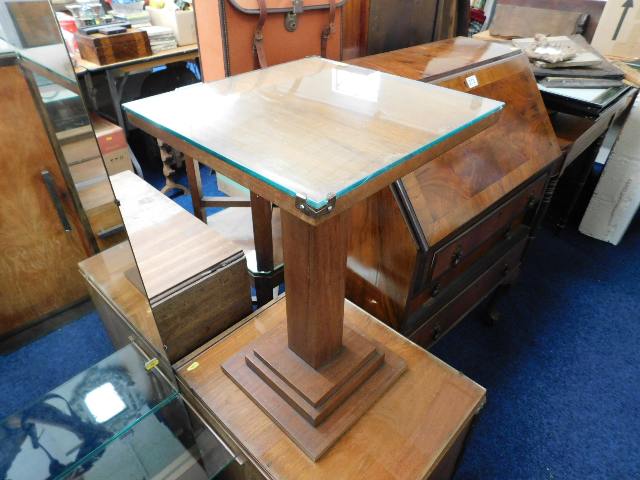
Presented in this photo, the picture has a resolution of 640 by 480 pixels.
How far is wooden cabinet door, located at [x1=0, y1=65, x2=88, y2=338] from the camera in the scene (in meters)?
1.36

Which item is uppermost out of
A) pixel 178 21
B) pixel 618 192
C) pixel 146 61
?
pixel 178 21

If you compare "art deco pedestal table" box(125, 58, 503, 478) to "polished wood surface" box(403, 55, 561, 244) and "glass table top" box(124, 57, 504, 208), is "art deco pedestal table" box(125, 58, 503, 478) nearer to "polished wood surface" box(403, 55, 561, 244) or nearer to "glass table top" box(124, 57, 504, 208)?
"glass table top" box(124, 57, 504, 208)

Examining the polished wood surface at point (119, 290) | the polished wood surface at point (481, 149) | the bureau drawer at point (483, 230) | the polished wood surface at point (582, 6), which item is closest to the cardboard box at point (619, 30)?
the polished wood surface at point (582, 6)

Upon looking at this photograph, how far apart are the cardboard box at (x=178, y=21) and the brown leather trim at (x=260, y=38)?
61.3 inches

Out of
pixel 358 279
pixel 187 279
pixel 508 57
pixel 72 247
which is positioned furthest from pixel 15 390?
pixel 508 57

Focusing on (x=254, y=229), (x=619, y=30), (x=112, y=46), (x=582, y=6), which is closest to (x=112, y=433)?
(x=254, y=229)

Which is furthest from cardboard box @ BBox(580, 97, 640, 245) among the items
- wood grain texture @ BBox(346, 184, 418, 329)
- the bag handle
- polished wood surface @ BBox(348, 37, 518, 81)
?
wood grain texture @ BBox(346, 184, 418, 329)

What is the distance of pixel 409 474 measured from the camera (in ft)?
2.75

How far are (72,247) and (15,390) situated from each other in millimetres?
558

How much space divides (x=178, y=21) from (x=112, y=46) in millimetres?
458

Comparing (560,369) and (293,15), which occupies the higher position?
(293,15)

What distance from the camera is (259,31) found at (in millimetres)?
1196

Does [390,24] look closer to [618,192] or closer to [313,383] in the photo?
[313,383]

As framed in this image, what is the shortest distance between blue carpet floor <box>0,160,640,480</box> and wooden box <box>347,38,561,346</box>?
0.35m
